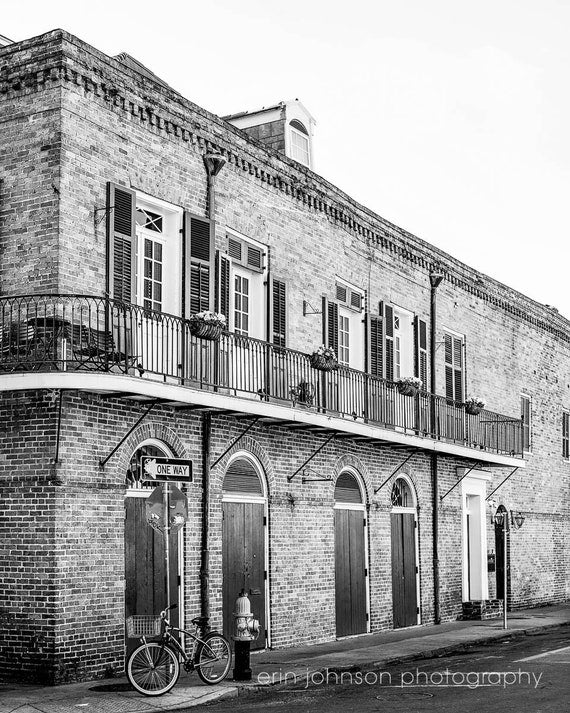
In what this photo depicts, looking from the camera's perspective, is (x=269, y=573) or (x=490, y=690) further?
(x=269, y=573)

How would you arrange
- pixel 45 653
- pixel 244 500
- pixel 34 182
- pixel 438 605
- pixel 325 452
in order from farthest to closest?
1. pixel 438 605
2. pixel 325 452
3. pixel 244 500
4. pixel 34 182
5. pixel 45 653

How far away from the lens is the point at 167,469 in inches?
500

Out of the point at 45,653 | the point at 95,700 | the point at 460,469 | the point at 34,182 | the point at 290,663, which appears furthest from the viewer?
the point at 460,469

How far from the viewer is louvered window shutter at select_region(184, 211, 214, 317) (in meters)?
15.6

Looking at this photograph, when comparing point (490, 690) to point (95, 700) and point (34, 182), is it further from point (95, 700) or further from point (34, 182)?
point (34, 182)

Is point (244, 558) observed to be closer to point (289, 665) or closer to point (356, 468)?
point (289, 665)

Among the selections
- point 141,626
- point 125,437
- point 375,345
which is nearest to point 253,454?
point 125,437

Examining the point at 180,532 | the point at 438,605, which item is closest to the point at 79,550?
the point at 180,532

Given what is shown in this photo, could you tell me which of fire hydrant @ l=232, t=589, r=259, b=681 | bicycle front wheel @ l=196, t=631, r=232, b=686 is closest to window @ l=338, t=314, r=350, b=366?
fire hydrant @ l=232, t=589, r=259, b=681

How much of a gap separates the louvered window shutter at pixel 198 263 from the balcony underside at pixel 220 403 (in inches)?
62.6

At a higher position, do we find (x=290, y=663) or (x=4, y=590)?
(x=4, y=590)

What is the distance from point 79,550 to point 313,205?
8606mm

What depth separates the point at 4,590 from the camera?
518 inches

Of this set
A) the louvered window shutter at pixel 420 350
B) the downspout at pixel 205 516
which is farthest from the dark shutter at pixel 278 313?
the louvered window shutter at pixel 420 350
